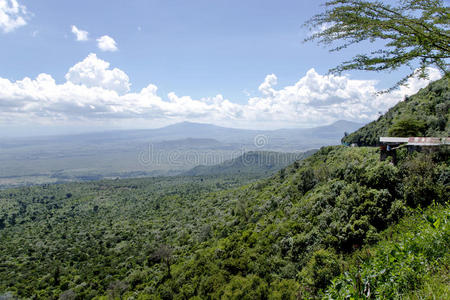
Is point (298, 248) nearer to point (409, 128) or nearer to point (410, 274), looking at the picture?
point (410, 274)

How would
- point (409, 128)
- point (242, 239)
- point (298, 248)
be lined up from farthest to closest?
point (242, 239)
point (409, 128)
point (298, 248)

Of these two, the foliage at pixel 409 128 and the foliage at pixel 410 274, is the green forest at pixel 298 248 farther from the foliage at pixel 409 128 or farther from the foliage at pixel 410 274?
the foliage at pixel 409 128

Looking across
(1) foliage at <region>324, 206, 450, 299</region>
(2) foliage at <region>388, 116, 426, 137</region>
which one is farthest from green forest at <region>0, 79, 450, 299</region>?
(2) foliage at <region>388, 116, 426, 137</region>

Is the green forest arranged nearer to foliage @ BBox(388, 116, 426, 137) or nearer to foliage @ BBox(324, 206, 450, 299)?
foliage @ BBox(324, 206, 450, 299)

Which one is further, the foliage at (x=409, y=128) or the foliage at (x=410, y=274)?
the foliage at (x=409, y=128)

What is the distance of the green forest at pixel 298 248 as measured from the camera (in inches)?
139

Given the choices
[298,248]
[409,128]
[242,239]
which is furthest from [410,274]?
[409,128]

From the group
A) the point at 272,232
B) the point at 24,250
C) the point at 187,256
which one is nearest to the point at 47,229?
the point at 24,250

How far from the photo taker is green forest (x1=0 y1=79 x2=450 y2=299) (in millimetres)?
3535

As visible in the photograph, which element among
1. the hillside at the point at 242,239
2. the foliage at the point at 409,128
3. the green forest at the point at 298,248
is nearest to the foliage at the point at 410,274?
the green forest at the point at 298,248

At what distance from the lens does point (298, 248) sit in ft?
49.4

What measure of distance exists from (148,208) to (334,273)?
69670 mm

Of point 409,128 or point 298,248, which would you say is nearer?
point 298,248

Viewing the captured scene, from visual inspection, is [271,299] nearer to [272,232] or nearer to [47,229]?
[272,232]
